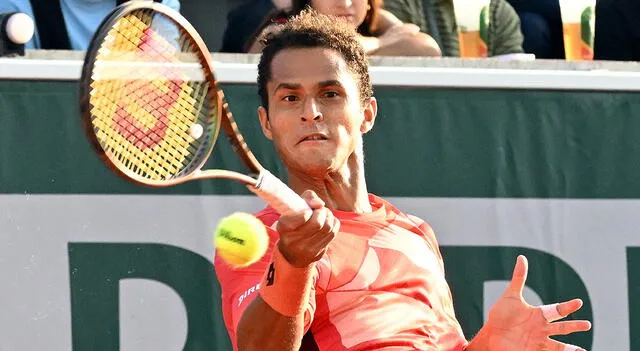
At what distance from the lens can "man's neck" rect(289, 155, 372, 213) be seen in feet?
11.9

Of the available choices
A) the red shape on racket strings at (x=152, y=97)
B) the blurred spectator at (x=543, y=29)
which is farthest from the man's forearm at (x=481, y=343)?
the blurred spectator at (x=543, y=29)

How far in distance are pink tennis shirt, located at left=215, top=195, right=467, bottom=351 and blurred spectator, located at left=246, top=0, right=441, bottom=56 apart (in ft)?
5.72

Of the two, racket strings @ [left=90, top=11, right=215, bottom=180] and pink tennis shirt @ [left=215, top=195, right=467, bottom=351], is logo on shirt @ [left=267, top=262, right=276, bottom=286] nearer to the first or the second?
pink tennis shirt @ [left=215, top=195, right=467, bottom=351]

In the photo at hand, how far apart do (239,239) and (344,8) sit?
2498mm

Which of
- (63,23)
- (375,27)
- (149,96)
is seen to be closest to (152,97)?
(149,96)

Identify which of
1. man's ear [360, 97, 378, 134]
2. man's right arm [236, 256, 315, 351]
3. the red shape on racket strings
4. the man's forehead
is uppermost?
the red shape on racket strings

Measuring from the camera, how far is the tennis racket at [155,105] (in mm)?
2836

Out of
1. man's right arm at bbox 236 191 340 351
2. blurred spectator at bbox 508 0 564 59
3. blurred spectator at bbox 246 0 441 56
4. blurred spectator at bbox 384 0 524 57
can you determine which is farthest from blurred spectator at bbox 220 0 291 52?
man's right arm at bbox 236 191 340 351

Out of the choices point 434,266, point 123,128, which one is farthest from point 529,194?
point 123,128

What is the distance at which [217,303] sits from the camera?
190 inches

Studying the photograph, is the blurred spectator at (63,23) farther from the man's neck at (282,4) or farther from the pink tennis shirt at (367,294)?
the pink tennis shirt at (367,294)

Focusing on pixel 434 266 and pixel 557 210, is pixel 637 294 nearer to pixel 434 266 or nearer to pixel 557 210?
pixel 557 210

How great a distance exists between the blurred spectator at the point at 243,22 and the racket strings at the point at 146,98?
2195 mm

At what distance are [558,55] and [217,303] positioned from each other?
205 cm
